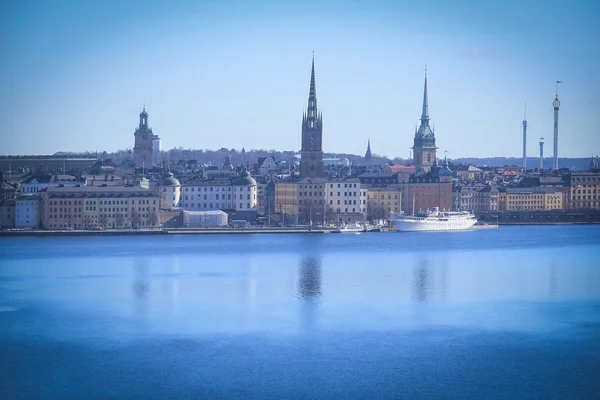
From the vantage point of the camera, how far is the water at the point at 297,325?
999cm

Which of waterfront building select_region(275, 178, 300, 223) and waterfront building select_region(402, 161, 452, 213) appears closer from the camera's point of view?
waterfront building select_region(275, 178, 300, 223)

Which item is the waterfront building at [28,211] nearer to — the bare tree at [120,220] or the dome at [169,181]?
the bare tree at [120,220]

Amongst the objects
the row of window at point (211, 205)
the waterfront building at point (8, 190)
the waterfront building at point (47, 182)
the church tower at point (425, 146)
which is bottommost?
the row of window at point (211, 205)

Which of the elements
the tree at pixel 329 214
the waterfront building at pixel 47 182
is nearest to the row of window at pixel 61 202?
the waterfront building at pixel 47 182

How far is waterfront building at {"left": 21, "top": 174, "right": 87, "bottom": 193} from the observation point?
95.9 ft

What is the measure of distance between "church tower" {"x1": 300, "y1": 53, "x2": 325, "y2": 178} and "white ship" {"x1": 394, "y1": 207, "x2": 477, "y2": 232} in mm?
2856

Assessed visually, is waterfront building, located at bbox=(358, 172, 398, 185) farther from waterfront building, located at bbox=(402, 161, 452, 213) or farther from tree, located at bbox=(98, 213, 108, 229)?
tree, located at bbox=(98, 213, 108, 229)

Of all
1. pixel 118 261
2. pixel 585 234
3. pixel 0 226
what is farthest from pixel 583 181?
pixel 118 261

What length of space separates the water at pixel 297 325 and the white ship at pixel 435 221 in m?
8.37

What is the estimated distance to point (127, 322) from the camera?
12758 mm

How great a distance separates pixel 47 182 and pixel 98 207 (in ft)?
10.1

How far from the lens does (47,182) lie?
97.1 ft

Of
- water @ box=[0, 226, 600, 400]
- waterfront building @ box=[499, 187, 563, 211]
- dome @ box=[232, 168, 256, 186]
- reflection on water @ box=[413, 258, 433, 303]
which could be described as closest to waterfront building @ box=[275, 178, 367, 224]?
dome @ box=[232, 168, 256, 186]

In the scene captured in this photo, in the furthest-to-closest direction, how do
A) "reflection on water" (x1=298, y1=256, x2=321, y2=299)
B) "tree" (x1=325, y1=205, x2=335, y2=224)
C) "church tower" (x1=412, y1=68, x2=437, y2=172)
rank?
1. "church tower" (x1=412, y1=68, x2=437, y2=172)
2. "tree" (x1=325, y1=205, x2=335, y2=224)
3. "reflection on water" (x1=298, y1=256, x2=321, y2=299)
